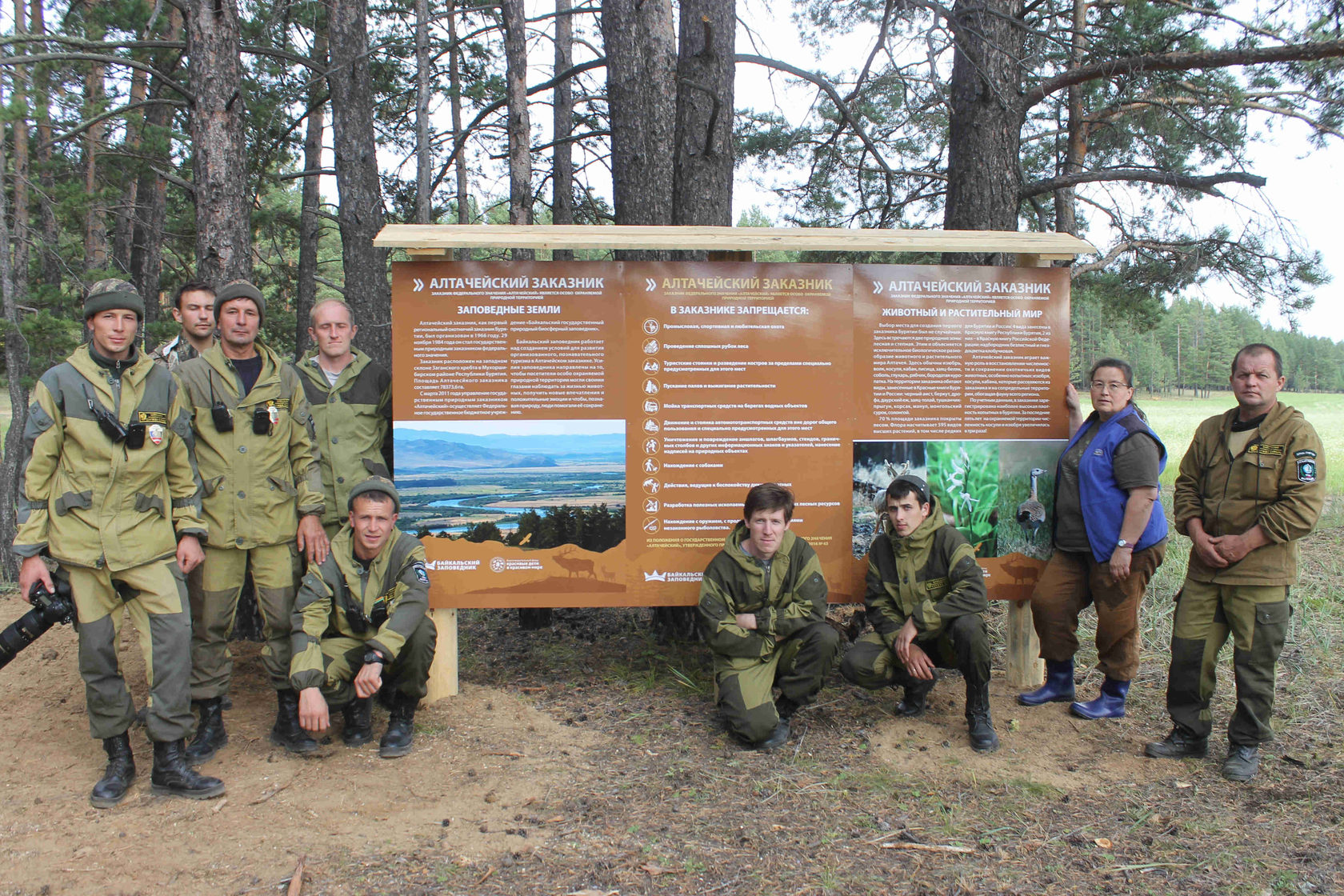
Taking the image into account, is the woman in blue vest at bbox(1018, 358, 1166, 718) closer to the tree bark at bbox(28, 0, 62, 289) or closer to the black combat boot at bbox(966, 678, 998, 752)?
the black combat boot at bbox(966, 678, 998, 752)

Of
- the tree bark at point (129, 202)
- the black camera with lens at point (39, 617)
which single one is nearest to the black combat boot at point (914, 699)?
the black camera with lens at point (39, 617)

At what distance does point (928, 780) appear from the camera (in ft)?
12.6

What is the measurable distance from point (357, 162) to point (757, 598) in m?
7.18

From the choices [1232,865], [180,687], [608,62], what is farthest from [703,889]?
[608,62]

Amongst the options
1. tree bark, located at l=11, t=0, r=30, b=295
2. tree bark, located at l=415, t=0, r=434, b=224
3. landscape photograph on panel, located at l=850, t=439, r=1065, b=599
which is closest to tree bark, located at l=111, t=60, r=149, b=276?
tree bark, located at l=11, t=0, r=30, b=295

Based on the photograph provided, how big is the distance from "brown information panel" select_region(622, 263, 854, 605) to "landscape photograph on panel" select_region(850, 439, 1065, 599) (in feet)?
0.53

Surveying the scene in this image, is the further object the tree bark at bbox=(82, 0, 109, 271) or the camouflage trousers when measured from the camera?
the tree bark at bbox=(82, 0, 109, 271)

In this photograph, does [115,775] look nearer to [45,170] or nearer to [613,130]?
[613,130]

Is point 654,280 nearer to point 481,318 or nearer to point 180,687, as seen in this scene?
point 481,318

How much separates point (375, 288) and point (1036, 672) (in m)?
7.59

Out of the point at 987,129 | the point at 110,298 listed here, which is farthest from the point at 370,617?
the point at 987,129

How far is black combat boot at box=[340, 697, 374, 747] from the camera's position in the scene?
4129 millimetres

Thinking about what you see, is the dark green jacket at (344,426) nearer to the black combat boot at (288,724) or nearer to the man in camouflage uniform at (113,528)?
the man in camouflage uniform at (113,528)

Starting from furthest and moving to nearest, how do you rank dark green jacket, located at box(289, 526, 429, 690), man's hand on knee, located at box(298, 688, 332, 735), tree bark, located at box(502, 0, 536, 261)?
tree bark, located at box(502, 0, 536, 261), dark green jacket, located at box(289, 526, 429, 690), man's hand on knee, located at box(298, 688, 332, 735)
